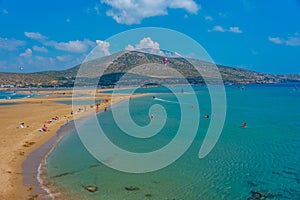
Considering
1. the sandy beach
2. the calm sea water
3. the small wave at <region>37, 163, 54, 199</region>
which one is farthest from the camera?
the calm sea water

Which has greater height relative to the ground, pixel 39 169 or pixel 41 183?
pixel 39 169

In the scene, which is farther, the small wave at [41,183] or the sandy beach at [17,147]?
the sandy beach at [17,147]

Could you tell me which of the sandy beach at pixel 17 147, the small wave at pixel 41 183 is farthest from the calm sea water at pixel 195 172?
the sandy beach at pixel 17 147

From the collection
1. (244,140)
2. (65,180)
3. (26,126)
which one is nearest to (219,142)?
(244,140)

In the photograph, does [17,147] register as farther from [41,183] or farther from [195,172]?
[195,172]

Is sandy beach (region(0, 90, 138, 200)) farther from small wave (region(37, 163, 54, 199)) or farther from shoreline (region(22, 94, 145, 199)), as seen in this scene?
small wave (region(37, 163, 54, 199))

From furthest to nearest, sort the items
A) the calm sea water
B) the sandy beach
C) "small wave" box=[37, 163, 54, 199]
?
1. the calm sea water
2. the sandy beach
3. "small wave" box=[37, 163, 54, 199]

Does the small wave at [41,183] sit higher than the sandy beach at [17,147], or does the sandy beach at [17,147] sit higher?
the sandy beach at [17,147]

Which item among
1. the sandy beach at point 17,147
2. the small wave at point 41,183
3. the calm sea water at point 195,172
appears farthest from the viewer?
the calm sea water at point 195,172

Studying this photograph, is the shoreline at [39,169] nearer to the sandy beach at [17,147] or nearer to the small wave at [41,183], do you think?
the small wave at [41,183]

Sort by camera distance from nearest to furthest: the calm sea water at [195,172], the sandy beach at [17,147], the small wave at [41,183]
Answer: the small wave at [41,183] → the sandy beach at [17,147] → the calm sea water at [195,172]

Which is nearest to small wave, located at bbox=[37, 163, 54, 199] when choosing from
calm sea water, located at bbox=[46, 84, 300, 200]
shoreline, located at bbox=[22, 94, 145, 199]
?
shoreline, located at bbox=[22, 94, 145, 199]

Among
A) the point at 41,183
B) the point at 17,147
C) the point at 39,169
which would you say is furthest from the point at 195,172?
the point at 17,147

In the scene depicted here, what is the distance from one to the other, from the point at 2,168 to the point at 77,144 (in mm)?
9745
